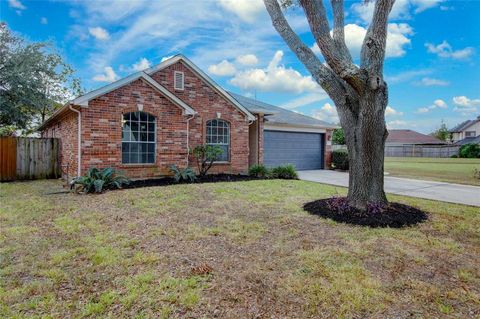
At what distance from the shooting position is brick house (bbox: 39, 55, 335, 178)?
954 centimetres

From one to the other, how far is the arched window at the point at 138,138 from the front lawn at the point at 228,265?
400 cm

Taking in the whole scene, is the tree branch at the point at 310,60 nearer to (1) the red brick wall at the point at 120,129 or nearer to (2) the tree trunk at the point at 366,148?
(2) the tree trunk at the point at 366,148

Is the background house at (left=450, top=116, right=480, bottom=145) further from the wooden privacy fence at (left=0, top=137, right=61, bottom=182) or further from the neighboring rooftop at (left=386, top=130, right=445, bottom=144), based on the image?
the wooden privacy fence at (left=0, top=137, right=61, bottom=182)

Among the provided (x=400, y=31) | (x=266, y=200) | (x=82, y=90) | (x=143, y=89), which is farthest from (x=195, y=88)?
(x=82, y=90)

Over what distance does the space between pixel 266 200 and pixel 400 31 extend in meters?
7.47

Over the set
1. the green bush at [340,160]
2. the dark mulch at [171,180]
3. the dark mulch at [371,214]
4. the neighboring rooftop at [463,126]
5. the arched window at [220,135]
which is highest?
the neighboring rooftop at [463,126]

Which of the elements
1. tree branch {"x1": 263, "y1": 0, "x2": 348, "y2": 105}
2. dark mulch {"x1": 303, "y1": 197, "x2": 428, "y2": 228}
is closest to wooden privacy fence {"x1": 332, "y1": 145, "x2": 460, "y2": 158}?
dark mulch {"x1": 303, "y1": 197, "x2": 428, "y2": 228}

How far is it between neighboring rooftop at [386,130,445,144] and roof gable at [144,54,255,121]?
139 feet

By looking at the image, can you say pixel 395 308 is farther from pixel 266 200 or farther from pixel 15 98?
pixel 15 98

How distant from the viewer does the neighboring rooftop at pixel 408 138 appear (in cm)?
4875

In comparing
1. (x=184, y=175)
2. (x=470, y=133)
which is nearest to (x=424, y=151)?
(x=470, y=133)

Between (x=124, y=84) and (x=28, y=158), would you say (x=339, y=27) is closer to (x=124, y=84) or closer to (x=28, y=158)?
(x=124, y=84)

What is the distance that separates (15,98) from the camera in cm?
1677

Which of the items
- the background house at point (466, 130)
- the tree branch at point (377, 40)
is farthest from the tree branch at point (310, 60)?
the background house at point (466, 130)
